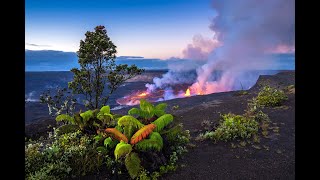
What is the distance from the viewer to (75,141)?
9484 mm

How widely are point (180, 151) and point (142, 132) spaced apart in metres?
1.92

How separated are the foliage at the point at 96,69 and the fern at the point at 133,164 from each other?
32.6ft

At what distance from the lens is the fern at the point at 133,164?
753cm

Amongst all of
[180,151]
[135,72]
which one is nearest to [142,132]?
[180,151]

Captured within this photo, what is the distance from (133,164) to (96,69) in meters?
11.4

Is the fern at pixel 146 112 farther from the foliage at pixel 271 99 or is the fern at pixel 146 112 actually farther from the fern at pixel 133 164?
the foliage at pixel 271 99

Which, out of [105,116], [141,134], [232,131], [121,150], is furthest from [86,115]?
[232,131]

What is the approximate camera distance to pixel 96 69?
18047 millimetres

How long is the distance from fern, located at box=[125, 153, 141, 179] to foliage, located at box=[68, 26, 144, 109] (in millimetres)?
9938

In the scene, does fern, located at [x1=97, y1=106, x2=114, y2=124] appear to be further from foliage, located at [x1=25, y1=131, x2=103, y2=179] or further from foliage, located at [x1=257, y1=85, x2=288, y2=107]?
foliage, located at [x1=257, y1=85, x2=288, y2=107]

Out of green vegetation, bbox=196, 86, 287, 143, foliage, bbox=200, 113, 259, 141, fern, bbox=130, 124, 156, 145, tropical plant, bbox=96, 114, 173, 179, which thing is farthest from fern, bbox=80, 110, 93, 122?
foliage, bbox=200, 113, 259, 141

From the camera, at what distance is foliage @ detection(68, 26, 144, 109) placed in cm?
1730
